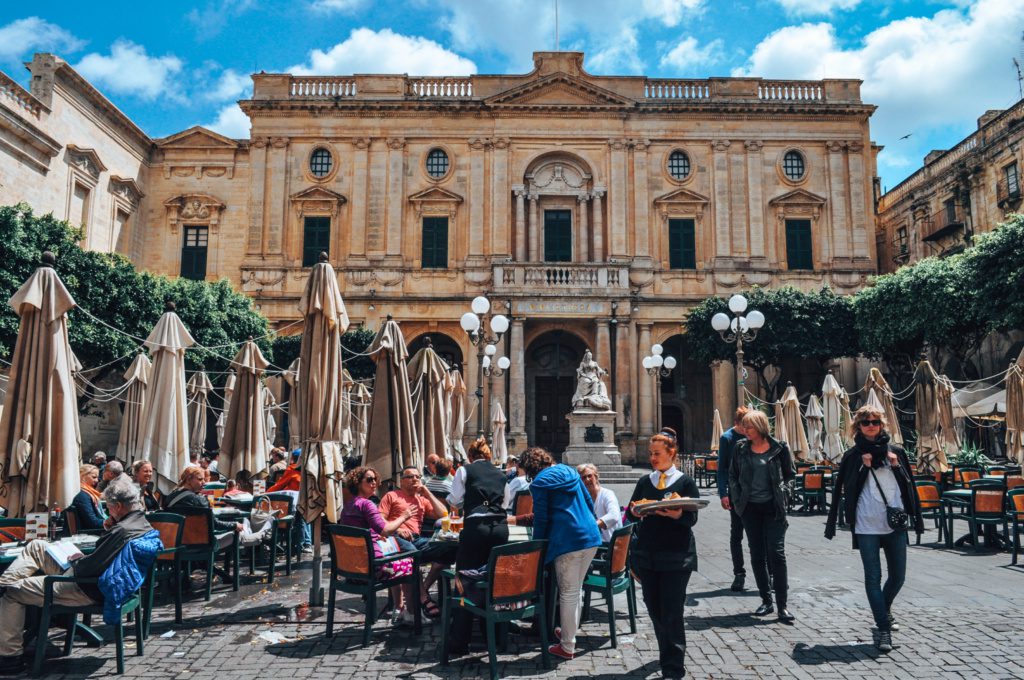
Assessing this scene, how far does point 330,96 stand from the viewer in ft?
109

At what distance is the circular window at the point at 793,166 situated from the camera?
33438 millimetres

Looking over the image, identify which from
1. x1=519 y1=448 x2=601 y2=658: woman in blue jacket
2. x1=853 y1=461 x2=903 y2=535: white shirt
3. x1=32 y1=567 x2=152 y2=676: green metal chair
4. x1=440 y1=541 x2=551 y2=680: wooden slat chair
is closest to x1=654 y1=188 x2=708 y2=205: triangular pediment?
x1=853 y1=461 x2=903 y2=535: white shirt

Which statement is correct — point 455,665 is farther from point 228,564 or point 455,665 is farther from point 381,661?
point 228,564

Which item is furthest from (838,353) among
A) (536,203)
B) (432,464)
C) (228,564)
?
(228,564)

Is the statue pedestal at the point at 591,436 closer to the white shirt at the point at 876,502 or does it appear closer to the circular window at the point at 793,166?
the white shirt at the point at 876,502

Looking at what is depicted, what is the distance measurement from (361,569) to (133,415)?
10428mm

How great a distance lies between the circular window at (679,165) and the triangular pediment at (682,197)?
793mm

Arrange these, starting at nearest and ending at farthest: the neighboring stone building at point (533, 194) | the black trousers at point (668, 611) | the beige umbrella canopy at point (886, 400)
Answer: the black trousers at point (668, 611) < the beige umbrella canopy at point (886, 400) < the neighboring stone building at point (533, 194)

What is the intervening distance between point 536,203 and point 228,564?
26.0 metres

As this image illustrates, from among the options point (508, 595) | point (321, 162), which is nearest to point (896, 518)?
point (508, 595)

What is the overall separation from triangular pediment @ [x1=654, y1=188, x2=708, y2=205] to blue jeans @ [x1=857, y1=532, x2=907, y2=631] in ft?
91.5

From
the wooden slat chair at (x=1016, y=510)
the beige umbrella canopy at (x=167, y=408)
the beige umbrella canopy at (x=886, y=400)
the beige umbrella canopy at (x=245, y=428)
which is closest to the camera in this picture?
the wooden slat chair at (x=1016, y=510)

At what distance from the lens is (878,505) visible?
636 centimetres

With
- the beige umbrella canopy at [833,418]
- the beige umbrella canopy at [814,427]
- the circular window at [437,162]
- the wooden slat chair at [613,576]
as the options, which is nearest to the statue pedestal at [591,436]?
the beige umbrella canopy at [814,427]
